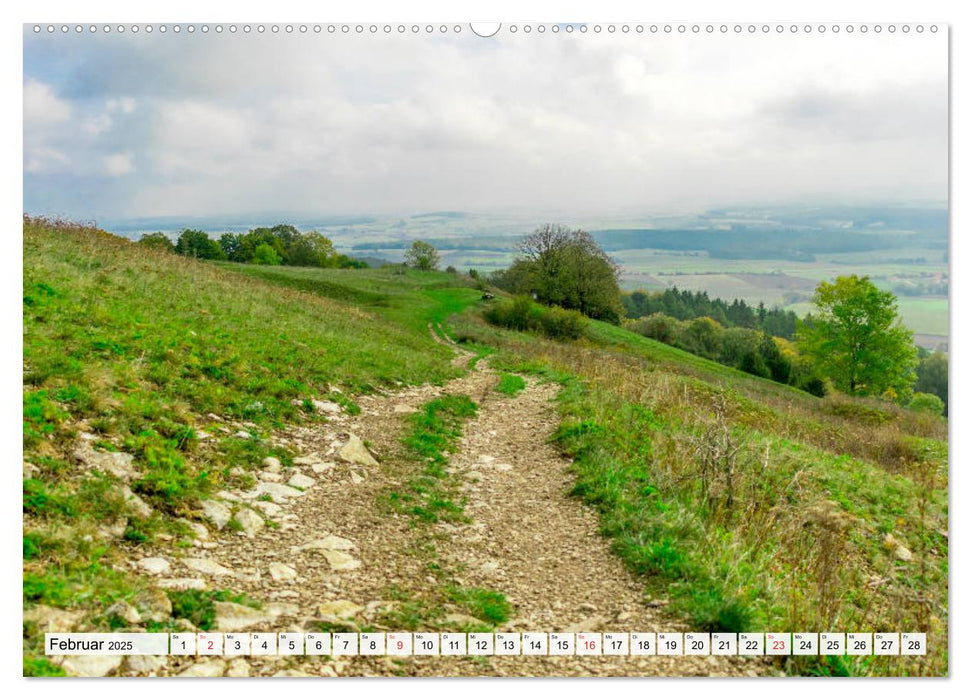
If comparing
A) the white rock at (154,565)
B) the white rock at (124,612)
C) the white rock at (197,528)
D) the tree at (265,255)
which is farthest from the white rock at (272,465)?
the tree at (265,255)

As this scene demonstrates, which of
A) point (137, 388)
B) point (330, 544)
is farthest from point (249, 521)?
point (137, 388)

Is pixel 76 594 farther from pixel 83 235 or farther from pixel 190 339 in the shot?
pixel 83 235

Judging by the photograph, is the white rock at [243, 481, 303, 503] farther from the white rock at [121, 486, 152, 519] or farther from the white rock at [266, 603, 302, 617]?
the white rock at [266, 603, 302, 617]

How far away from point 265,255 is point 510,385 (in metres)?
69.5

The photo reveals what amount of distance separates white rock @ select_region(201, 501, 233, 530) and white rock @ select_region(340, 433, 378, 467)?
9.30ft

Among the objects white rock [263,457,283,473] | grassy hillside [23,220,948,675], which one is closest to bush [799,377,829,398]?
grassy hillside [23,220,948,675]

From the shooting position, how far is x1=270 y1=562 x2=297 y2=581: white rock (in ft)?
19.5

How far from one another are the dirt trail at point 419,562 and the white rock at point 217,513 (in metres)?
0.21

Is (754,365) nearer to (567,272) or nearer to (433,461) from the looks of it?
(567,272)

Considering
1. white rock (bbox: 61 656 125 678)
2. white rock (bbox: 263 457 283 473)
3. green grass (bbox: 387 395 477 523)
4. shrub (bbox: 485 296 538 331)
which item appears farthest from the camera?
shrub (bbox: 485 296 538 331)

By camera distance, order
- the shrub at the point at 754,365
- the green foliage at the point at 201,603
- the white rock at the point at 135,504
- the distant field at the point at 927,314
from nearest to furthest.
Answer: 1. the green foliage at the point at 201,603
2. the distant field at the point at 927,314
3. the white rock at the point at 135,504
4. the shrub at the point at 754,365

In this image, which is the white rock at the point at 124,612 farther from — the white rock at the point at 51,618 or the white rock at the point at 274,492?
the white rock at the point at 274,492

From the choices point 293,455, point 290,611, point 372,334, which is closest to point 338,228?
point 293,455

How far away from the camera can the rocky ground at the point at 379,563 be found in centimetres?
427
